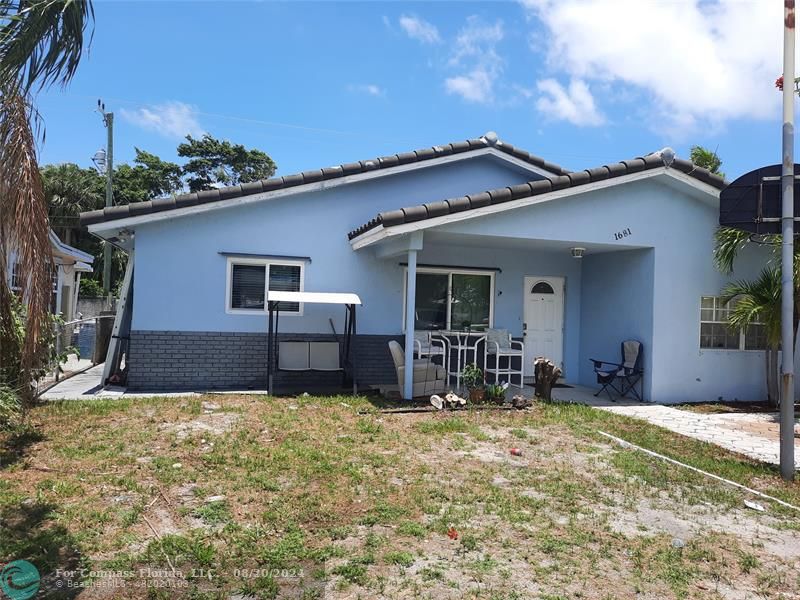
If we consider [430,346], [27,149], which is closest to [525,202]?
[430,346]

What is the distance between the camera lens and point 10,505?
440cm

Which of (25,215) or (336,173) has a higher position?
(336,173)

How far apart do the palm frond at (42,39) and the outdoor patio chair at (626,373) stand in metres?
9.18

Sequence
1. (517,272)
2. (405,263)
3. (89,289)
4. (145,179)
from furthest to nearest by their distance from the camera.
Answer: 1. (145,179)
2. (89,289)
3. (517,272)
4. (405,263)

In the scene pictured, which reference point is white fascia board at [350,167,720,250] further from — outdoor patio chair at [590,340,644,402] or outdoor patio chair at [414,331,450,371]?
outdoor patio chair at [590,340,644,402]

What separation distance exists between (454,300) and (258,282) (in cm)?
398

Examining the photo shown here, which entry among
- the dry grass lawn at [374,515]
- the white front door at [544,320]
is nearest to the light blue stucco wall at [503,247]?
the white front door at [544,320]

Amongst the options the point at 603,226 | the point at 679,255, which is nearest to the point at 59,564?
the point at 603,226

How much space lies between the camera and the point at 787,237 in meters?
6.03

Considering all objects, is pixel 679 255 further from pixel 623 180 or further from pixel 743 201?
pixel 743 201

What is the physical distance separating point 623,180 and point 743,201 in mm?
3559

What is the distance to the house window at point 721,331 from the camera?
34.7 feet

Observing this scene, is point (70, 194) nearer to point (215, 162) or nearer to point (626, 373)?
point (215, 162)

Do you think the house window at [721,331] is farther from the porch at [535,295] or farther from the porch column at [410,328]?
the porch column at [410,328]
